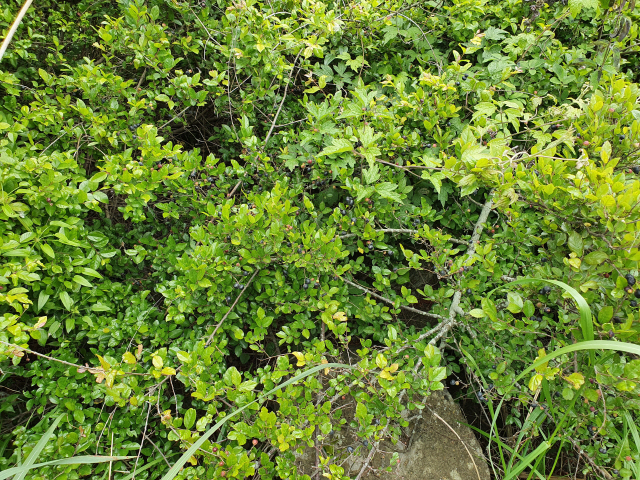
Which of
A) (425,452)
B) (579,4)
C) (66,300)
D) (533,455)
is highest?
(579,4)

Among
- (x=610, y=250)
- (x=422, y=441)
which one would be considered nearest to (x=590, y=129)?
(x=610, y=250)

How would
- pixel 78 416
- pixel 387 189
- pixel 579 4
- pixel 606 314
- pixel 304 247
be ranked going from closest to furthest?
1. pixel 606 314
2. pixel 78 416
3. pixel 304 247
4. pixel 387 189
5. pixel 579 4

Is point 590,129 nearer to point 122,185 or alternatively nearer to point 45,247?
point 122,185

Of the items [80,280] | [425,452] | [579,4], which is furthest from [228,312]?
[579,4]

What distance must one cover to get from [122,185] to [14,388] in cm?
117

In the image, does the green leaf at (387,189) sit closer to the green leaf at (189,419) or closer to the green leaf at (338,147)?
the green leaf at (338,147)

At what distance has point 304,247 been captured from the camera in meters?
1.61

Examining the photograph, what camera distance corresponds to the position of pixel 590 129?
60.9 inches

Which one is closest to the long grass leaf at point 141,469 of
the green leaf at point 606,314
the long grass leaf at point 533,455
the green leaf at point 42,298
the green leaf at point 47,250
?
the green leaf at point 42,298

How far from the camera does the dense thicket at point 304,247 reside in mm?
1327

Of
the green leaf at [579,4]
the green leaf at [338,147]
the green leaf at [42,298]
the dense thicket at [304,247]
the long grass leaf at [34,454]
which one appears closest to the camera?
the long grass leaf at [34,454]

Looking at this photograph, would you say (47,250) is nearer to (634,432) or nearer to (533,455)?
(533,455)

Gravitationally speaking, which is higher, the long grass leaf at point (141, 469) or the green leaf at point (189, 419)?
the green leaf at point (189, 419)

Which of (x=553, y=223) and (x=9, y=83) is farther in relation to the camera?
(x=9, y=83)
